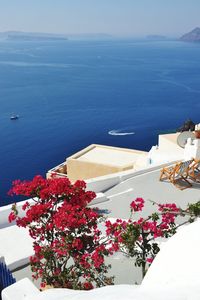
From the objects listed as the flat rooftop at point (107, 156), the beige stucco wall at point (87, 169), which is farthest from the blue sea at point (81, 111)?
the beige stucco wall at point (87, 169)

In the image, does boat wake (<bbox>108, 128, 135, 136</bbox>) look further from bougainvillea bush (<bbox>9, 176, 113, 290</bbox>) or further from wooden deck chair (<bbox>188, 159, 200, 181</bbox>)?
bougainvillea bush (<bbox>9, 176, 113, 290</bbox>)

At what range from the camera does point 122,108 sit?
67000 mm

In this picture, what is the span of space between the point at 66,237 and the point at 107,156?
13.9 meters

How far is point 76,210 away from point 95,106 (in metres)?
64.2

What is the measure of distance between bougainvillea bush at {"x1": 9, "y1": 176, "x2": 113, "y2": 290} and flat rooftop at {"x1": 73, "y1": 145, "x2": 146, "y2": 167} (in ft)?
38.3

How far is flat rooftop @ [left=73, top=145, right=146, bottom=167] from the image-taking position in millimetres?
17573

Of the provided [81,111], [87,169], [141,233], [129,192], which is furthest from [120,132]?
[141,233]

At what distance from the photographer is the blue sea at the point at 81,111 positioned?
4644cm

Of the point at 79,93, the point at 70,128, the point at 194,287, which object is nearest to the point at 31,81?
the point at 79,93

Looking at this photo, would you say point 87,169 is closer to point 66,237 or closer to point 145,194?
point 145,194

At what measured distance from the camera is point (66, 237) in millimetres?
4637

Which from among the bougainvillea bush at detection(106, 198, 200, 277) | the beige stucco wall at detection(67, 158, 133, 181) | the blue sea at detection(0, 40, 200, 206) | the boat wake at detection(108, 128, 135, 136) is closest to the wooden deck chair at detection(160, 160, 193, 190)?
the bougainvillea bush at detection(106, 198, 200, 277)

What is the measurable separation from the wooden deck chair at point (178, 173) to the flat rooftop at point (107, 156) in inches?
274

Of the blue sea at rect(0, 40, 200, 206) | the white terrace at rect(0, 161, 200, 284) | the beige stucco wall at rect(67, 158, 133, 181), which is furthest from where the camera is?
the blue sea at rect(0, 40, 200, 206)
